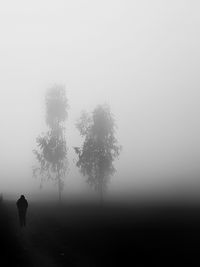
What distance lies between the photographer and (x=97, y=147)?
68.1 metres

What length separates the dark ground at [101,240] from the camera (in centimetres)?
2548

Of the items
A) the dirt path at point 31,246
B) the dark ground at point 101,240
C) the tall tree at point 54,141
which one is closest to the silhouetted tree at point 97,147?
the tall tree at point 54,141

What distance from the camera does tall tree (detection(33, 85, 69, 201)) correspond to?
67875 mm

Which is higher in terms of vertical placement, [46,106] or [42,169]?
[46,106]

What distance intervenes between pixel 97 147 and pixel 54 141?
657 centimetres

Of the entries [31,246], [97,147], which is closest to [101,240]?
[31,246]

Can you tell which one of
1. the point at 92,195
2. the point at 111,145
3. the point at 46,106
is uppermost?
the point at 46,106

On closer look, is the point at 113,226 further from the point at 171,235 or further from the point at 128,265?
the point at 128,265

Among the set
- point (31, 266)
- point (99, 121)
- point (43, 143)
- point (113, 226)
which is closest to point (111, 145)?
point (99, 121)

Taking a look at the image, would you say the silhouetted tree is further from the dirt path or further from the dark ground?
the dirt path

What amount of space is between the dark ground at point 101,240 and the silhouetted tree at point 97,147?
67.7 feet

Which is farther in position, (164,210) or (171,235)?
(164,210)

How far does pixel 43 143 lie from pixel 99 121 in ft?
30.0

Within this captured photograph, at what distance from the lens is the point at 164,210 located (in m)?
53.5
